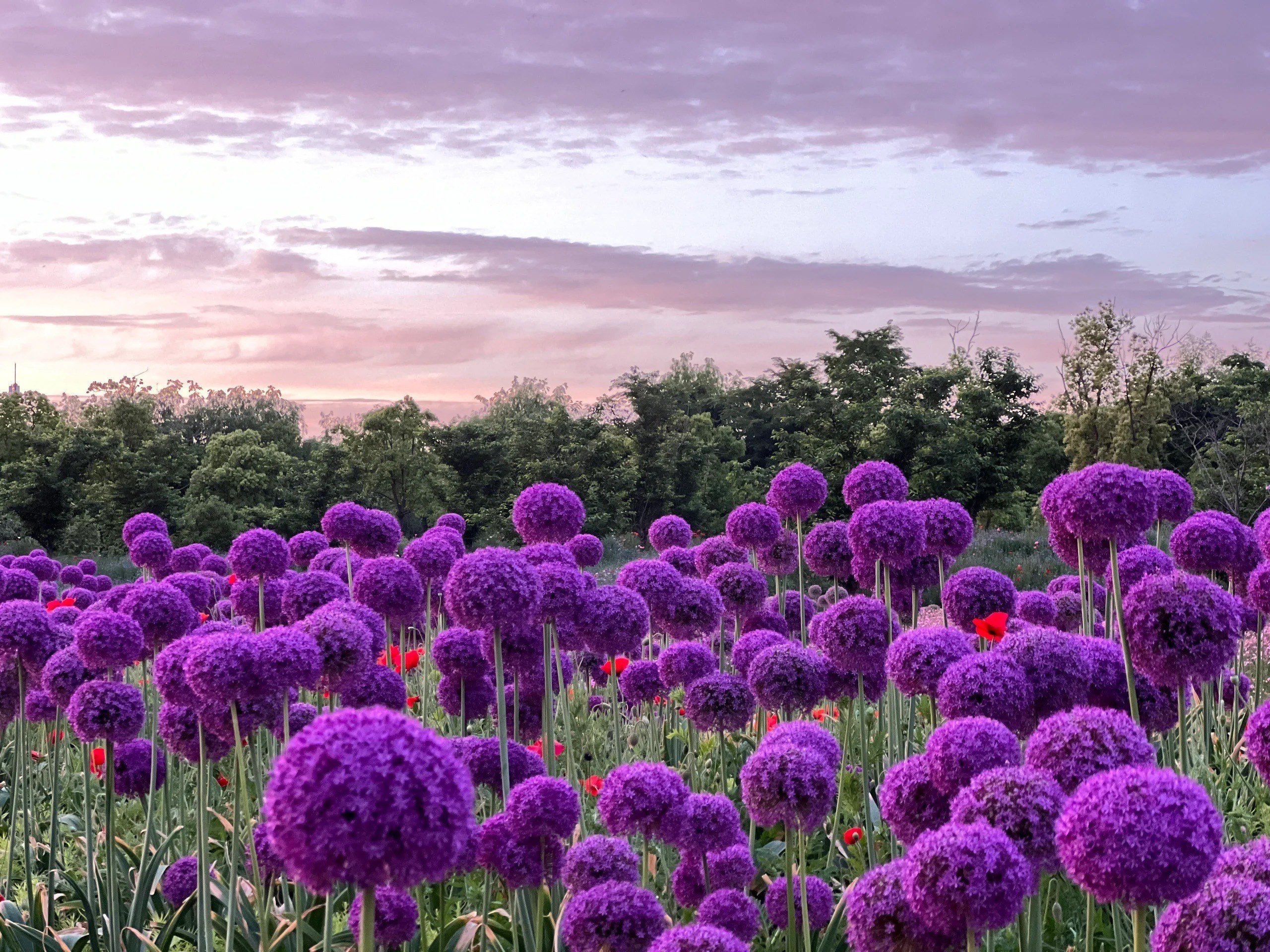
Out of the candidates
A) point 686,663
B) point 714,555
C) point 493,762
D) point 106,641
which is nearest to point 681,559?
point 714,555

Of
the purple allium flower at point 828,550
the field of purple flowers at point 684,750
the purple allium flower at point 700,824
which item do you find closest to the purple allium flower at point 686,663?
the field of purple flowers at point 684,750

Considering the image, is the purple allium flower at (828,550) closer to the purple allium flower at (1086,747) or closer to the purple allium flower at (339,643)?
the purple allium flower at (339,643)

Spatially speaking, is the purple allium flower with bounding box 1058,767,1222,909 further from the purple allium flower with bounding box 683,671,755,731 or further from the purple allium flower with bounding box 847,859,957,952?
the purple allium flower with bounding box 683,671,755,731

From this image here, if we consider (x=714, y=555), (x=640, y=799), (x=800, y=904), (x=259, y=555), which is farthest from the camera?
(x=714, y=555)

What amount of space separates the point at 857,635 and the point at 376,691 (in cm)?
212

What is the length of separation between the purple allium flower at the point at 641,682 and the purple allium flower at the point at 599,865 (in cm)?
256

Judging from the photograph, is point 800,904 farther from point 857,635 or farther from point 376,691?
point 376,691

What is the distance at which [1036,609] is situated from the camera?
5.70 m

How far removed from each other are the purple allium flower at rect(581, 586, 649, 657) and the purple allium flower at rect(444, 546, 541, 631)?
2.40 ft

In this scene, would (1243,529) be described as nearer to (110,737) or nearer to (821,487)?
(821,487)

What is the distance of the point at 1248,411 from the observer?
136 ft

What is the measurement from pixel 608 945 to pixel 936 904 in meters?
0.95

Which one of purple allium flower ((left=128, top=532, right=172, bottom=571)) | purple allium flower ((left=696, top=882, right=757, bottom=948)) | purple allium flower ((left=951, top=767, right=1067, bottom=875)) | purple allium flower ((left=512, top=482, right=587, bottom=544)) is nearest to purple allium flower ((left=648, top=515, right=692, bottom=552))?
purple allium flower ((left=512, top=482, right=587, bottom=544))

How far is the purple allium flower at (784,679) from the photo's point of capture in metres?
4.64
